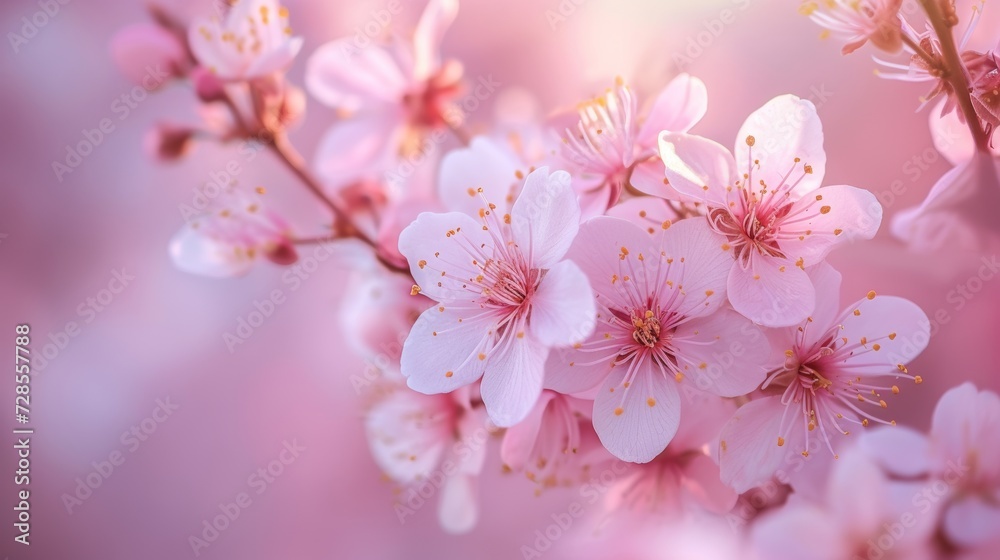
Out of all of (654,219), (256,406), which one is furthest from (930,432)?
(256,406)

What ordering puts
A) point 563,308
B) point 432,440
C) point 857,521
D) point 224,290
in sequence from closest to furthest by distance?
point 563,308, point 857,521, point 432,440, point 224,290

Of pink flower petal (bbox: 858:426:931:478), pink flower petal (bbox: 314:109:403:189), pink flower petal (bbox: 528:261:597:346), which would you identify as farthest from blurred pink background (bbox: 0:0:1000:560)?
pink flower petal (bbox: 528:261:597:346)

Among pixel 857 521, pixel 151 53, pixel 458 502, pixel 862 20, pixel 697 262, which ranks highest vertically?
pixel 862 20

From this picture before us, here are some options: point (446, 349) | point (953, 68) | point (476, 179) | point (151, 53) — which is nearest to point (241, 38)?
point (151, 53)

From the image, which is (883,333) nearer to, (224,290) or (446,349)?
(446,349)

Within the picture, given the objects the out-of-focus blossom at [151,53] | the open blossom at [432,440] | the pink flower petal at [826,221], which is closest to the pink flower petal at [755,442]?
the pink flower petal at [826,221]
